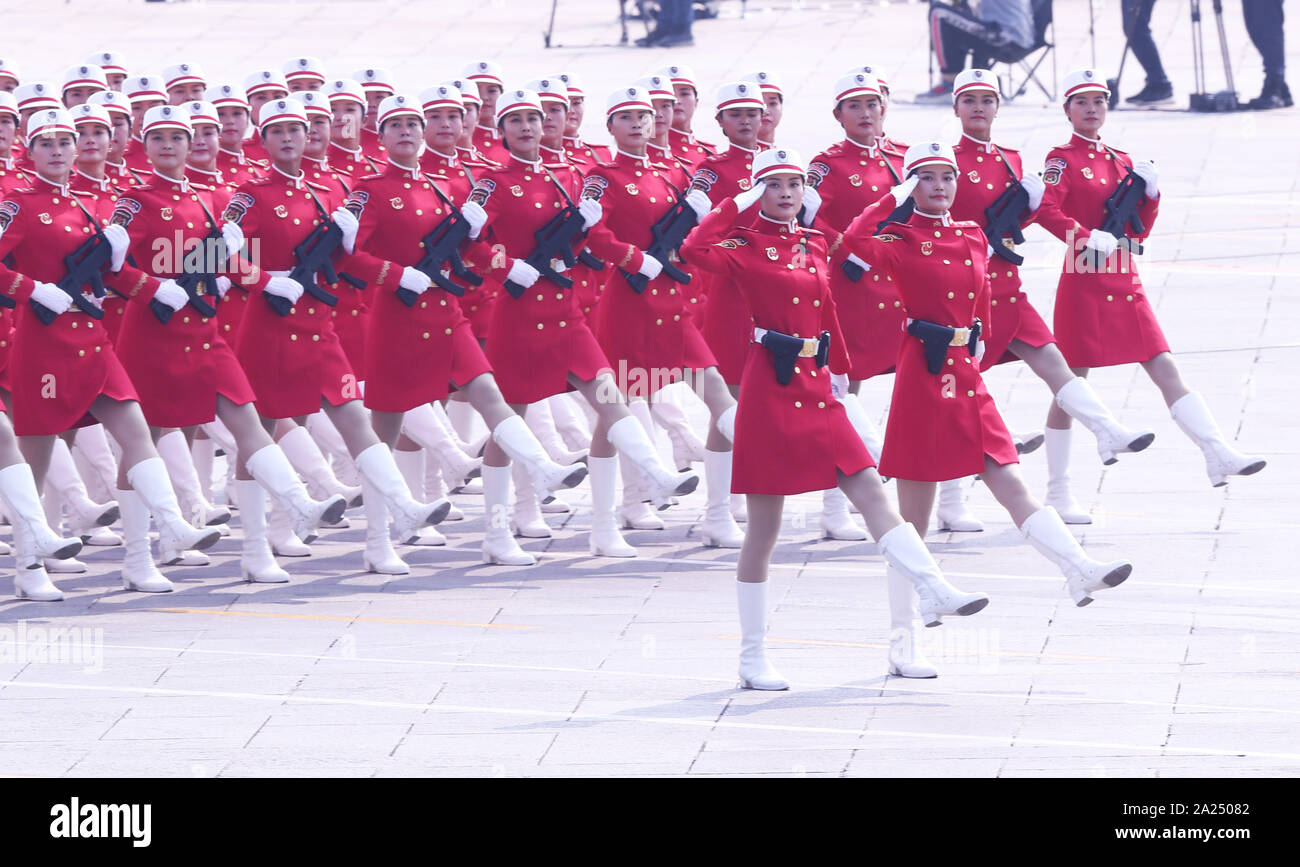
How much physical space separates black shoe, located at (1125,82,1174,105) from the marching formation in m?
13.0

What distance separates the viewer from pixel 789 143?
77.9 feet

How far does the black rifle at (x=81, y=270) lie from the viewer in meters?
11.2

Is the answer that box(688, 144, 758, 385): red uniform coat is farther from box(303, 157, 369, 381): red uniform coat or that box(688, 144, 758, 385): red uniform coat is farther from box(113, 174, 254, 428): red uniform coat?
box(113, 174, 254, 428): red uniform coat

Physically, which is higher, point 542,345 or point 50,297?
point 50,297

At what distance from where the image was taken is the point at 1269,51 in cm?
2511

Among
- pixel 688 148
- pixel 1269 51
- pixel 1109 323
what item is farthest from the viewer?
pixel 1269 51

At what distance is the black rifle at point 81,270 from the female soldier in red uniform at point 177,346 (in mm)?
247

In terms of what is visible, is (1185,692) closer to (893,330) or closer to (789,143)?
(893,330)

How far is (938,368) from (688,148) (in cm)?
380

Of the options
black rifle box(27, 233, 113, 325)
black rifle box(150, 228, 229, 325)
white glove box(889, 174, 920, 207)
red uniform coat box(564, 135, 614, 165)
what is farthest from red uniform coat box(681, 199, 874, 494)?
red uniform coat box(564, 135, 614, 165)

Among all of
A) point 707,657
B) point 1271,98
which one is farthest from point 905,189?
point 1271,98

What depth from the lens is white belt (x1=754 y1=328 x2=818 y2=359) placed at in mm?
9648

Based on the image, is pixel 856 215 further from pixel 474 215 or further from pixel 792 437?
pixel 792 437
